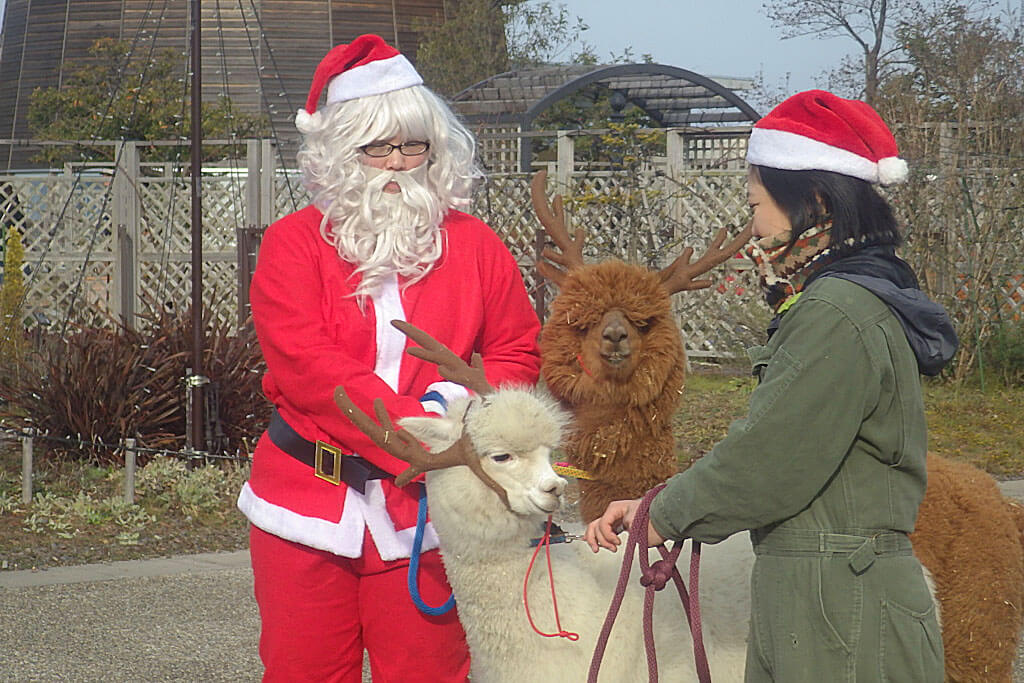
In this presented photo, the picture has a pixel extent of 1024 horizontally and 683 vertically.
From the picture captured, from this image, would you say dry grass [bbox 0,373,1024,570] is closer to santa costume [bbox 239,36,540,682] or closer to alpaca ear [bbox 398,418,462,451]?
santa costume [bbox 239,36,540,682]

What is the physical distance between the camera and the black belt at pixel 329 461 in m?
2.74

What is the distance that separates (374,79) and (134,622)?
11.4 ft

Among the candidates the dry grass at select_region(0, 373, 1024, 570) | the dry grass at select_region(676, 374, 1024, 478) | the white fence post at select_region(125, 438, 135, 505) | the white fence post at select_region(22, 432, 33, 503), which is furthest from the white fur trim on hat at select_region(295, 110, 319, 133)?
the dry grass at select_region(676, 374, 1024, 478)

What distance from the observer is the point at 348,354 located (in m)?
2.78

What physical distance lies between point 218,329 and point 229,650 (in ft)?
12.3

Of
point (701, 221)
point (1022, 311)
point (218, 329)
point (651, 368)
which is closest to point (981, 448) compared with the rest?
point (1022, 311)

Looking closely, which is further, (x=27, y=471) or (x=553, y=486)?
(x=27, y=471)

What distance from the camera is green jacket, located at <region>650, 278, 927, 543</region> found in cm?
203

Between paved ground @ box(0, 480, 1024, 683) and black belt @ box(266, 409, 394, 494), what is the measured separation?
92.1 inches

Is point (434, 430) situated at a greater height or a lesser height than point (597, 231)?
lesser

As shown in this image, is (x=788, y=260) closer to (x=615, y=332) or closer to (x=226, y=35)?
(x=615, y=332)

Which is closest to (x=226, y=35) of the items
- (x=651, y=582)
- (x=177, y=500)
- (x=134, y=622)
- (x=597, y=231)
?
(x=597, y=231)

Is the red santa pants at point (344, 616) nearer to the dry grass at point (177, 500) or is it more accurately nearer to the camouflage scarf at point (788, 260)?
the camouflage scarf at point (788, 260)

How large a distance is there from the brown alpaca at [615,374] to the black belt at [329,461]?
0.80m
